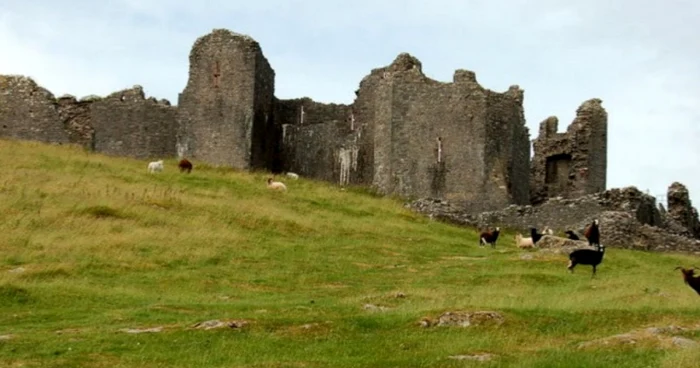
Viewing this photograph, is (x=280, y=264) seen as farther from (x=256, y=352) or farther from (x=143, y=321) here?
(x=256, y=352)

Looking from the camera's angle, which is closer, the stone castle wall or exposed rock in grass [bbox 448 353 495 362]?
exposed rock in grass [bbox 448 353 495 362]

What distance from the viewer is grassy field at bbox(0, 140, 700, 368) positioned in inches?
797

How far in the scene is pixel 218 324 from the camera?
22547 millimetres

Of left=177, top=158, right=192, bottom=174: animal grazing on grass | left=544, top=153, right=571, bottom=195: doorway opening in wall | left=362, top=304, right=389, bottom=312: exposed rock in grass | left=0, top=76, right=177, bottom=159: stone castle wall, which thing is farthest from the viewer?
left=0, top=76, right=177, bottom=159: stone castle wall

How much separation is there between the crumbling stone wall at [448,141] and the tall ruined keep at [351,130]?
0.05m

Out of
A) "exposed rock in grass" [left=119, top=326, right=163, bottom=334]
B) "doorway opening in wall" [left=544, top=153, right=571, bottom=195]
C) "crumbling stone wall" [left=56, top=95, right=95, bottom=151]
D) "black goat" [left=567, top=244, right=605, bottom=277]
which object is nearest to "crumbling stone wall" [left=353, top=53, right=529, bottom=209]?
"doorway opening in wall" [left=544, top=153, right=571, bottom=195]

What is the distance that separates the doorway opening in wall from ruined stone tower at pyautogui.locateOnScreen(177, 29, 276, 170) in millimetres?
15831

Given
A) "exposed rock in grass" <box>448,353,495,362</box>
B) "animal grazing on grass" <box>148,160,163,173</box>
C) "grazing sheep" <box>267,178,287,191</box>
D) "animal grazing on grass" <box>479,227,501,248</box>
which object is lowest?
"exposed rock in grass" <box>448,353,495,362</box>

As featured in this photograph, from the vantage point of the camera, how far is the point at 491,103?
192 ft

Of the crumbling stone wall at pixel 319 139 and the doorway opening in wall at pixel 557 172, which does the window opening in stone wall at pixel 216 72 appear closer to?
the crumbling stone wall at pixel 319 139

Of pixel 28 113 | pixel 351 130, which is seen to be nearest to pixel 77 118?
pixel 28 113

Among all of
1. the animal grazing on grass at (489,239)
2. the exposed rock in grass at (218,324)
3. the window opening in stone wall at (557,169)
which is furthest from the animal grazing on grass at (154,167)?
the exposed rock in grass at (218,324)

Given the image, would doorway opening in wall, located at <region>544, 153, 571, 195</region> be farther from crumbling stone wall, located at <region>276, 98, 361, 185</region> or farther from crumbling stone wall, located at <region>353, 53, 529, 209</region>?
crumbling stone wall, located at <region>276, 98, 361, 185</region>

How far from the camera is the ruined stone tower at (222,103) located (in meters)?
62.0
